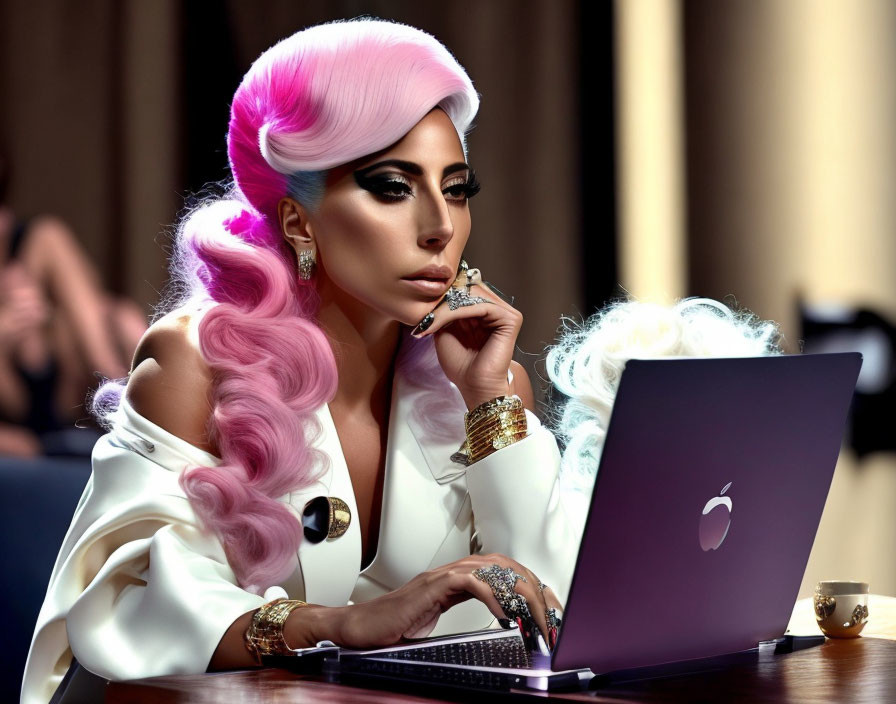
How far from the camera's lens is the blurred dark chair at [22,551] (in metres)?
1.38

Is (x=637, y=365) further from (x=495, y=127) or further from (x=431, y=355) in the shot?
(x=495, y=127)

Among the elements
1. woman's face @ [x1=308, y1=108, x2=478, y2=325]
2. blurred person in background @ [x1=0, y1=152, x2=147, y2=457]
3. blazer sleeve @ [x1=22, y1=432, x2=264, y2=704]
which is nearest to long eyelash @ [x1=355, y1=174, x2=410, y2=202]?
woman's face @ [x1=308, y1=108, x2=478, y2=325]

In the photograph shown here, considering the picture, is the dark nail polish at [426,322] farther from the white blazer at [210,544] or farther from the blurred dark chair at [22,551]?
the blurred dark chair at [22,551]

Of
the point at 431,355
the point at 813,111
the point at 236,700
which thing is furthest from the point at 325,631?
the point at 813,111

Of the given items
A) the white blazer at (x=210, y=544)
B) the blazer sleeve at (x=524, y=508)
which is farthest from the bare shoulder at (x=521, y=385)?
A: the blazer sleeve at (x=524, y=508)

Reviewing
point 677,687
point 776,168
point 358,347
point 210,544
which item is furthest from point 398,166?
point 776,168

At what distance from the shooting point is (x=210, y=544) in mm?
1254

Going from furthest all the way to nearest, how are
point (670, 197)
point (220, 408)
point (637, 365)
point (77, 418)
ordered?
point (670, 197) < point (77, 418) < point (220, 408) < point (637, 365)

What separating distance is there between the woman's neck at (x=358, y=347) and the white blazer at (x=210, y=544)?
0.13 feet

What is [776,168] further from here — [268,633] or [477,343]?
[268,633]

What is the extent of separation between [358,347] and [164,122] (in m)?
1.76

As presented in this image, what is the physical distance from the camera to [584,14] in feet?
11.1

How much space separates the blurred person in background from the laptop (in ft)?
6.76

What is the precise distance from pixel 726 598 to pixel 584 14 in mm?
2742
